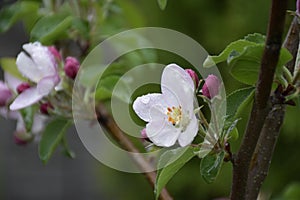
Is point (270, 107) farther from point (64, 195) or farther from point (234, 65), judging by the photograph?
point (64, 195)

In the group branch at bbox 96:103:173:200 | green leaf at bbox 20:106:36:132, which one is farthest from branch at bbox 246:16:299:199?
green leaf at bbox 20:106:36:132

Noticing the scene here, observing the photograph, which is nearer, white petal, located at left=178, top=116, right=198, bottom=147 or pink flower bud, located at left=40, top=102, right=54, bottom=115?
white petal, located at left=178, top=116, right=198, bottom=147

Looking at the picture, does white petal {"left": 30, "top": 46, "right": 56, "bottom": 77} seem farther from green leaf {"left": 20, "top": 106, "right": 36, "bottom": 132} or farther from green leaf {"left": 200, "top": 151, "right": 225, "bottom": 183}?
green leaf {"left": 200, "top": 151, "right": 225, "bottom": 183}

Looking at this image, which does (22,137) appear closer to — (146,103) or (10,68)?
(10,68)

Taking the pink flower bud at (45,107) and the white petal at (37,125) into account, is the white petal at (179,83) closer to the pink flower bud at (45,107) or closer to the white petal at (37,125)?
the pink flower bud at (45,107)

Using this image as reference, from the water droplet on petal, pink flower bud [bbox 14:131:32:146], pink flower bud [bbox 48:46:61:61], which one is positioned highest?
the water droplet on petal

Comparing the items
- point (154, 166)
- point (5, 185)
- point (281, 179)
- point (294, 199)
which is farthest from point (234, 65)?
point (5, 185)

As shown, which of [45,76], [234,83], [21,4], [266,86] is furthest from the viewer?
[234,83]
